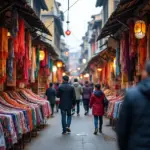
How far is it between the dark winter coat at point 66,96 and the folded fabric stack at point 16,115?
2.45 ft

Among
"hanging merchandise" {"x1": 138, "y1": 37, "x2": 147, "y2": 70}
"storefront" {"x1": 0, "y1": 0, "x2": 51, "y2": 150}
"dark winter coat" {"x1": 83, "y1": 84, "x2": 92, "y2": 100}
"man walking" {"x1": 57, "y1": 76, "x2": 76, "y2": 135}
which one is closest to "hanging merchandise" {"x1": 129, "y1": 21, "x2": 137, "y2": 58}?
"hanging merchandise" {"x1": 138, "y1": 37, "x2": 147, "y2": 70}

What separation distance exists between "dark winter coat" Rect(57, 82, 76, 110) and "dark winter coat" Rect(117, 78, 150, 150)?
29.0 ft

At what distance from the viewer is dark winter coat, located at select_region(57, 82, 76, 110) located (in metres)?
12.8

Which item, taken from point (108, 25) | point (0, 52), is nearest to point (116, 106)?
point (108, 25)

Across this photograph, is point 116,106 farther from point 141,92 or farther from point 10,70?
point 141,92

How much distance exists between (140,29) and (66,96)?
12.5 feet

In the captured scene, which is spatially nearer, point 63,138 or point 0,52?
point 0,52

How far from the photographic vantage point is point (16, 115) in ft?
29.4

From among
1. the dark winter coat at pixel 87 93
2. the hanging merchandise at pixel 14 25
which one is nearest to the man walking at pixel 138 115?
the hanging merchandise at pixel 14 25

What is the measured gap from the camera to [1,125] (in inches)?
304

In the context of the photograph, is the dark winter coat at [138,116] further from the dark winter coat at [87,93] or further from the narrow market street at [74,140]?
the dark winter coat at [87,93]

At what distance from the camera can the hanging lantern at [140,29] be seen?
10.4 meters

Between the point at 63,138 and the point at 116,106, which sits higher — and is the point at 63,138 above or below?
below

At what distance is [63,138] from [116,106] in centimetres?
212
